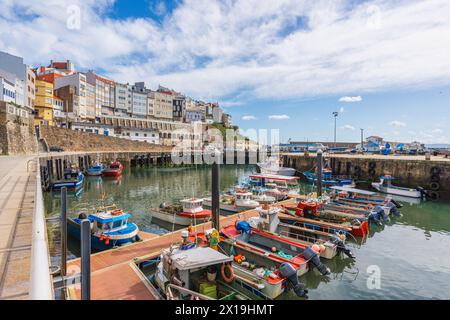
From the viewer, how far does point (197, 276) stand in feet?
29.8

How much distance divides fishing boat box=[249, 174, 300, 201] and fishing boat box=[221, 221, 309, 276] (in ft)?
42.4

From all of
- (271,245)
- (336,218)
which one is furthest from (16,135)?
(336,218)

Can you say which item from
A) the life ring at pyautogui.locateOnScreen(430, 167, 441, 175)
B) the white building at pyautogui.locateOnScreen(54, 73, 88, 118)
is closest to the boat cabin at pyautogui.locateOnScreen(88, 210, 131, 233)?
the life ring at pyautogui.locateOnScreen(430, 167, 441, 175)

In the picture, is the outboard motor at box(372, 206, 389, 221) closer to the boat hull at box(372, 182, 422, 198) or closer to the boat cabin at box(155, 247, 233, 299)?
the boat hull at box(372, 182, 422, 198)

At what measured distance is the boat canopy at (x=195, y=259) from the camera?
8469 millimetres

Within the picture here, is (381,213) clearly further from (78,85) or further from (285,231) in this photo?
(78,85)

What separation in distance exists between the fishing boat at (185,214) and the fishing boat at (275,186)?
9811 mm

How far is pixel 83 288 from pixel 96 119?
90.3 m

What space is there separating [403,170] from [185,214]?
3228cm

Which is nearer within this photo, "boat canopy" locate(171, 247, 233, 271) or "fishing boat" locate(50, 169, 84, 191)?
"boat canopy" locate(171, 247, 233, 271)

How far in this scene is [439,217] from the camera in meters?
23.7

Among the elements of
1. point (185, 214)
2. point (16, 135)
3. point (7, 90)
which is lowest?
point (185, 214)

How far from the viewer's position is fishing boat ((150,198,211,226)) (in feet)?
65.2
